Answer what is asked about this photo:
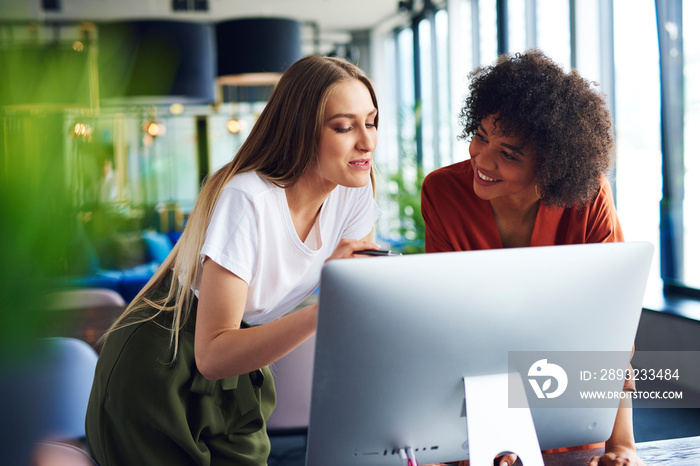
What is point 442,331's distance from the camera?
86 cm

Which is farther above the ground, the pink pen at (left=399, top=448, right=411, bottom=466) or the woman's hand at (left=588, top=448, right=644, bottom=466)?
the pink pen at (left=399, top=448, right=411, bottom=466)

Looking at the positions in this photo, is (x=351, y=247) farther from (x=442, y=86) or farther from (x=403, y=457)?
(x=442, y=86)

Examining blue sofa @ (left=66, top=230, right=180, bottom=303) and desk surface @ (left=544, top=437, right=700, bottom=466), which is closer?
blue sofa @ (left=66, top=230, right=180, bottom=303)

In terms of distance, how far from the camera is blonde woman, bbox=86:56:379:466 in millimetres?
1306

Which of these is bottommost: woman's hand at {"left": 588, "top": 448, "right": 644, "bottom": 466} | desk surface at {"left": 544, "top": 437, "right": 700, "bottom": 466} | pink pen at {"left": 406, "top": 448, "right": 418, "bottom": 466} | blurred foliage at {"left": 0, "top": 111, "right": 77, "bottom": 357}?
desk surface at {"left": 544, "top": 437, "right": 700, "bottom": 466}

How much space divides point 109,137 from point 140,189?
8 cm

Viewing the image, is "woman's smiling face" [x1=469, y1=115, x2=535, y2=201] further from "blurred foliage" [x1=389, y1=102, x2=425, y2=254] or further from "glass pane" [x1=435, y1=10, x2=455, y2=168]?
"glass pane" [x1=435, y1=10, x2=455, y2=168]

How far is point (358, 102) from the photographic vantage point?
139cm

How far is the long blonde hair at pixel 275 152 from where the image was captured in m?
1.35

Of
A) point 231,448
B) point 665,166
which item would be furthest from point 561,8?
point 231,448

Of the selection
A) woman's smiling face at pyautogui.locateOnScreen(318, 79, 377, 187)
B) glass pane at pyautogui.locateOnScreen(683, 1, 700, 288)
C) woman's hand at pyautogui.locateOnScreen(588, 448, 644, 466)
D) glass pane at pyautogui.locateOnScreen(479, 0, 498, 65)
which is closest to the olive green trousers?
woman's smiling face at pyautogui.locateOnScreen(318, 79, 377, 187)

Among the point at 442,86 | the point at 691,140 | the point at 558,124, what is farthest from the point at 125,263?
the point at 442,86

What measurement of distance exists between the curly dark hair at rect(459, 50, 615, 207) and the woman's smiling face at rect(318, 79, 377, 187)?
13.5 inches

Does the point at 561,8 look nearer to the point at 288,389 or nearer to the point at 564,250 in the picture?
the point at 288,389
